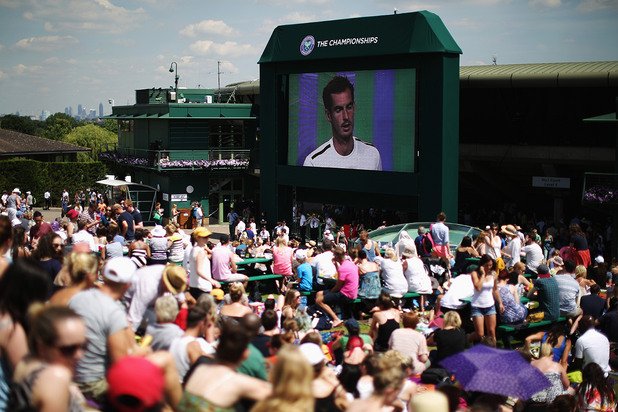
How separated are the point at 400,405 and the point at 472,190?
110ft

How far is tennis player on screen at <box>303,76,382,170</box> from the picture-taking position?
1237 inches

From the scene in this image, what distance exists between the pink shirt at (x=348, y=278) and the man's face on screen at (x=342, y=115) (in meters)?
16.5

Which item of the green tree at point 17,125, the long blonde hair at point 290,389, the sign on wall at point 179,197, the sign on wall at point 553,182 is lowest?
the long blonde hair at point 290,389

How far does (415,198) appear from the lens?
31266 millimetres

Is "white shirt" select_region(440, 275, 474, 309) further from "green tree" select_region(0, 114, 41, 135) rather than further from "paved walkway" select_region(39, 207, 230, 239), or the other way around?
"green tree" select_region(0, 114, 41, 135)

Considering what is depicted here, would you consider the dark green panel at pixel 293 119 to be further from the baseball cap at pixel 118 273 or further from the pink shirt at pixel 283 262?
the baseball cap at pixel 118 273

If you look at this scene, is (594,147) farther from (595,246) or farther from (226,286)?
(226,286)

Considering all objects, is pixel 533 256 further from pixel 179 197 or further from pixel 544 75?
pixel 179 197

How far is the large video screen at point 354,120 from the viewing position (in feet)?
98.3

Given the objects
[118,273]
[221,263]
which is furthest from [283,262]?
[118,273]

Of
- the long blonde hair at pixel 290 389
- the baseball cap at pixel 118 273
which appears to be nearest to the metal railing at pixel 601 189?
the baseball cap at pixel 118 273

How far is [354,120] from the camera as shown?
104ft

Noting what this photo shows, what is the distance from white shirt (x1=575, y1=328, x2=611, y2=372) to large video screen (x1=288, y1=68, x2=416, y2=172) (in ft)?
58.1

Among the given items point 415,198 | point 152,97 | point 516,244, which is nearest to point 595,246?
point 415,198
